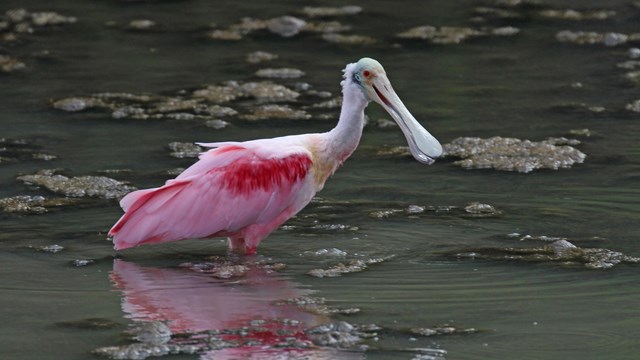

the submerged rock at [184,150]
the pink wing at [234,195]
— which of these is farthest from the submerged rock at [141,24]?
the pink wing at [234,195]

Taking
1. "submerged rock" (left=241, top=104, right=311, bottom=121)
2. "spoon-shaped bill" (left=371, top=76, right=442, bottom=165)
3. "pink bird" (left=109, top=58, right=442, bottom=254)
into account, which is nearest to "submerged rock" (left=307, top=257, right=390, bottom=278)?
"pink bird" (left=109, top=58, right=442, bottom=254)

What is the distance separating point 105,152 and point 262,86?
178cm

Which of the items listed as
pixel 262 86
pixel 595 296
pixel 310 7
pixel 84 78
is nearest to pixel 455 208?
pixel 595 296

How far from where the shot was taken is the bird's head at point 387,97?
639cm

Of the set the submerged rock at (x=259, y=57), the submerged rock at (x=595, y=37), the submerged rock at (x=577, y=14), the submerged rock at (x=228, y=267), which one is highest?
the submerged rock at (x=577, y=14)

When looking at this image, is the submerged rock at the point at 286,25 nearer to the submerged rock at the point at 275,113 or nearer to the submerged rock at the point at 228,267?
the submerged rock at the point at 275,113

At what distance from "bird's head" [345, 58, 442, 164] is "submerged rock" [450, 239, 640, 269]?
25.0 inches

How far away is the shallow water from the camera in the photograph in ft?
16.7

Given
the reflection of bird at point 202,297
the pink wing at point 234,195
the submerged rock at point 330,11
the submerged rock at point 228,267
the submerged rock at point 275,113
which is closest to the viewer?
the reflection of bird at point 202,297

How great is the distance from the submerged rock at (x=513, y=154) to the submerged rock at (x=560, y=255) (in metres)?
1.52

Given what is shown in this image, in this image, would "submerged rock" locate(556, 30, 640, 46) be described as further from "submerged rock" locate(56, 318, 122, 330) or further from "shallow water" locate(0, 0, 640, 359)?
"submerged rock" locate(56, 318, 122, 330)

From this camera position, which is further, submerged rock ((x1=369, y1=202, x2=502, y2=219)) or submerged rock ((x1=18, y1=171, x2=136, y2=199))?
submerged rock ((x1=18, y1=171, x2=136, y2=199))

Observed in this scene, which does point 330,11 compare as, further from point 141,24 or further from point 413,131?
point 413,131

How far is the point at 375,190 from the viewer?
7.24 meters
